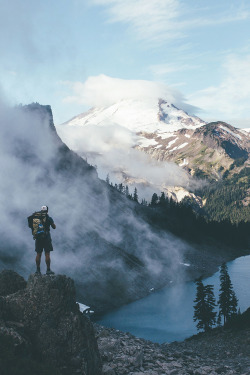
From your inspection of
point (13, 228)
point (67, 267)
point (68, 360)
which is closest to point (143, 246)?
point (67, 267)

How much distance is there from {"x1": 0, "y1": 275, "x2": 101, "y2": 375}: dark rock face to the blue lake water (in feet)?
196

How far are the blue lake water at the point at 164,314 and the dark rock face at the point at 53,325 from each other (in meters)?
59.6

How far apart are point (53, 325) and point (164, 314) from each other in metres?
85.5

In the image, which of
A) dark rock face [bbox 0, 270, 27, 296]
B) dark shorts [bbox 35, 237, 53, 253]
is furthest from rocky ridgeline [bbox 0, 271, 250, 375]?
dark rock face [bbox 0, 270, 27, 296]

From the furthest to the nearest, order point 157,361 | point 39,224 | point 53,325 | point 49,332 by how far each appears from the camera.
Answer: point 157,361 → point 39,224 → point 53,325 → point 49,332

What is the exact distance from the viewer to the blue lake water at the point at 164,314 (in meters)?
85.0

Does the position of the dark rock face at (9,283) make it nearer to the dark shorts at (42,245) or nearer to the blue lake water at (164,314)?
the dark shorts at (42,245)

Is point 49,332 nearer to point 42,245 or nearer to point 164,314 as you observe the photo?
point 42,245

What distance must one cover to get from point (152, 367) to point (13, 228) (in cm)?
9302

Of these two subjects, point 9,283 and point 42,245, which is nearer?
point 42,245

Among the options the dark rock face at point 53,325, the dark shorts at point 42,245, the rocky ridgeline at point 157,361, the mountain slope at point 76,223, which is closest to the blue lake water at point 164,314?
the mountain slope at point 76,223

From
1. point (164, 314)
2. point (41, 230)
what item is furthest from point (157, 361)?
point (164, 314)

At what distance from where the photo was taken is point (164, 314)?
10231cm

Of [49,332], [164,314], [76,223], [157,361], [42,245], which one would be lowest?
[157,361]
